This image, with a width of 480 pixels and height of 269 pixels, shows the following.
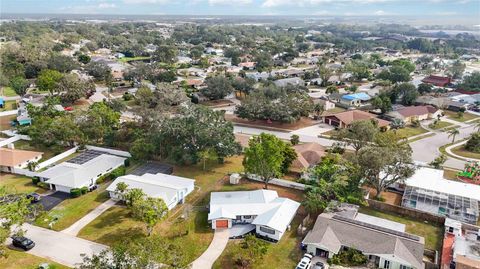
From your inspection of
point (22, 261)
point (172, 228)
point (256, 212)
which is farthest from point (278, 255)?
point (22, 261)

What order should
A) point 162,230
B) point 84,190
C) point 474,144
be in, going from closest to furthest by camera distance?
point 162,230
point 84,190
point 474,144

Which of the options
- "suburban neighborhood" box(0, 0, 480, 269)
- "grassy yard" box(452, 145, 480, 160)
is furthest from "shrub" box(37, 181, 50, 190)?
"grassy yard" box(452, 145, 480, 160)

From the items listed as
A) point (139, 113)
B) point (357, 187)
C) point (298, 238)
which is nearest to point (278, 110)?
point (139, 113)

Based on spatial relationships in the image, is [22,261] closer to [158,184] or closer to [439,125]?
[158,184]

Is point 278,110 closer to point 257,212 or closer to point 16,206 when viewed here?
point 257,212

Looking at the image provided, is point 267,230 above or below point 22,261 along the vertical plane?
above

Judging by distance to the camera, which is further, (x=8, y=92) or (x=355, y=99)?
(x=8, y=92)

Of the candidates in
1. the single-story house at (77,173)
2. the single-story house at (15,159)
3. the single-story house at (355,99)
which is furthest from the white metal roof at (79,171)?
the single-story house at (355,99)
